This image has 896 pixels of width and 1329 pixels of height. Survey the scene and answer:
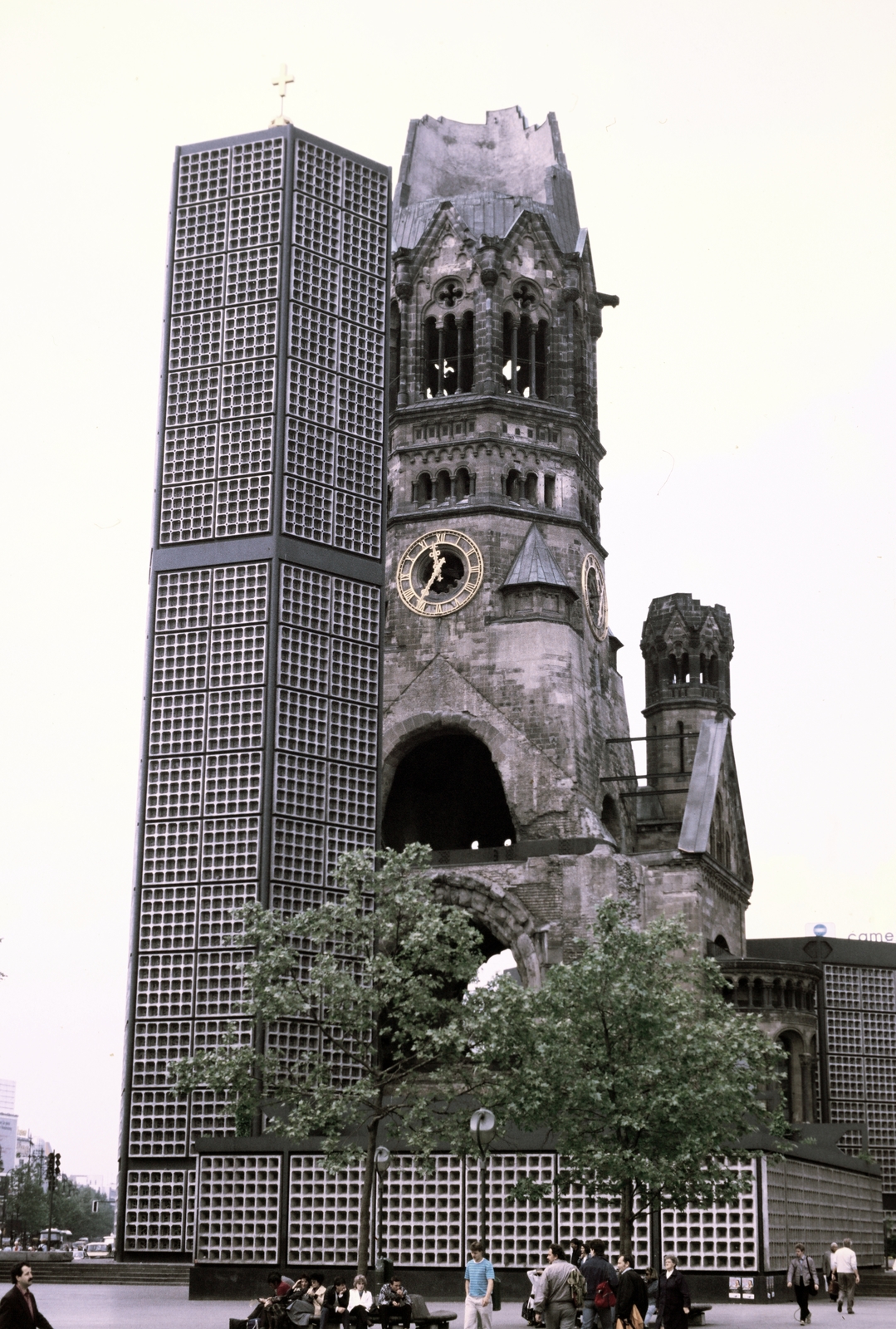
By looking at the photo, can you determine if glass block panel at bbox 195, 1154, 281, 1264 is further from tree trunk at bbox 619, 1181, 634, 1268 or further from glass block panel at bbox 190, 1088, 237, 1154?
tree trunk at bbox 619, 1181, 634, 1268

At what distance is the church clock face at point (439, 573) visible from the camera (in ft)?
255

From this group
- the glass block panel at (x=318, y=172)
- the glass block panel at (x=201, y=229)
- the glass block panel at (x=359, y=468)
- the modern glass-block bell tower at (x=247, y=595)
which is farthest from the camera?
the glass block panel at (x=318, y=172)

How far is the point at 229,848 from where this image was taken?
6131cm

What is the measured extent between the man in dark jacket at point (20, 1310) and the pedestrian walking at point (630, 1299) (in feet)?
29.9

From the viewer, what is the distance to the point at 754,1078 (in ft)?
143

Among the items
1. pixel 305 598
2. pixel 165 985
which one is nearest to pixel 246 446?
pixel 305 598

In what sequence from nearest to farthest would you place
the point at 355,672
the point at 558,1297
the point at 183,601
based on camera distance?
the point at 558,1297 → the point at 183,601 → the point at 355,672

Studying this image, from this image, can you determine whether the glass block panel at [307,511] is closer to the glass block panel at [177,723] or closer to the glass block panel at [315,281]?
the glass block panel at [177,723]

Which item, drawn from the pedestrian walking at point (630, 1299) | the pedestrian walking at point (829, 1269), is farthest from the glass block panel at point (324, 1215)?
the pedestrian walking at point (630, 1299)

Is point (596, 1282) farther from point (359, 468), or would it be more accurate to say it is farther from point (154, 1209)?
point (359, 468)

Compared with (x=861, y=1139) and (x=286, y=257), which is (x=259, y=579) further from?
(x=861, y=1139)

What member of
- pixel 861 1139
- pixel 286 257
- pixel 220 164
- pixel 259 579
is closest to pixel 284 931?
pixel 259 579

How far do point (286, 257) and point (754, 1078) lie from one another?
36.2 meters

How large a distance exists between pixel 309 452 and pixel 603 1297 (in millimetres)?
40412
